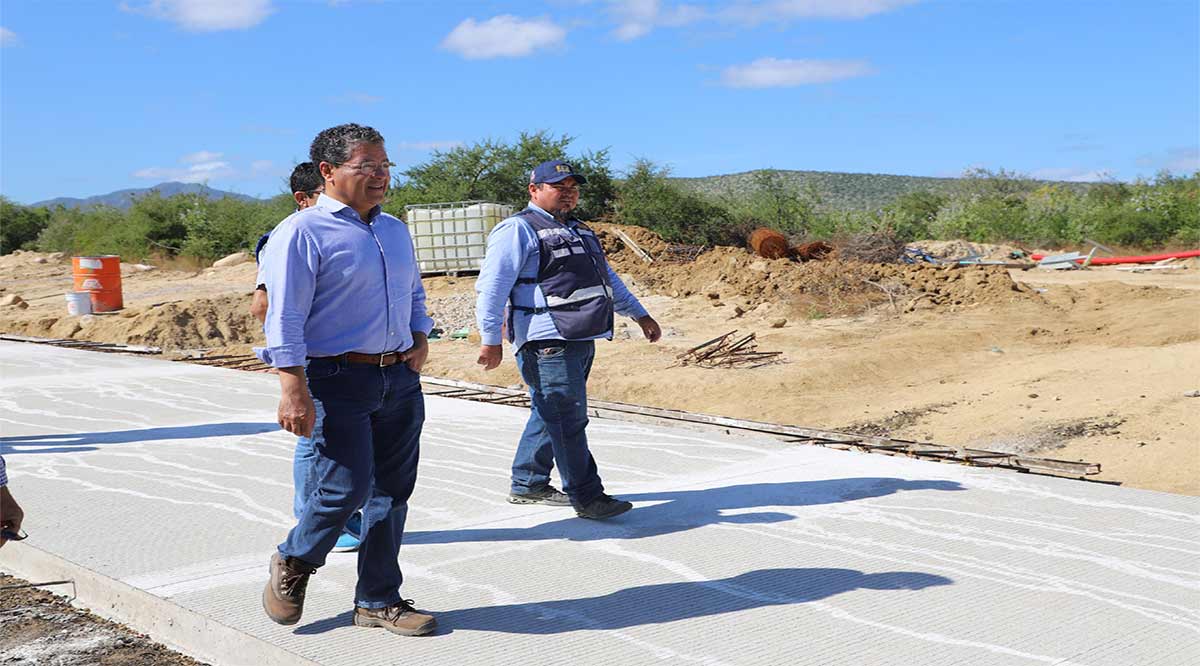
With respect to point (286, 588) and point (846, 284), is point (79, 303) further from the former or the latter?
point (286, 588)

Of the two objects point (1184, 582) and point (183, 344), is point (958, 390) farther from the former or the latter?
point (183, 344)

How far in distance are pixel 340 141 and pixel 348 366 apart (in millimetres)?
784

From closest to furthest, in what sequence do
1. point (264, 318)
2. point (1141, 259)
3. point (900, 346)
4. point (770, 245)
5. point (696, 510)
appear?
point (264, 318), point (696, 510), point (900, 346), point (770, 245), point (1141, 259)

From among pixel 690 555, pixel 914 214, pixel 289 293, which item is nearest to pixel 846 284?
pixel 690 555

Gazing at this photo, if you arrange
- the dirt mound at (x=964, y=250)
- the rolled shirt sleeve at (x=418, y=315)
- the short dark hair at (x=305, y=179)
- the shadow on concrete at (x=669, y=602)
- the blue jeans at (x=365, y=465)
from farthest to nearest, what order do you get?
the dirt mound at (x=964, y=250)
the short dark hair at (x=305, y=179)
the rolled shirt sleeve at (x=418, y=315)
the shadow on concrete at (x=669, y=602)
the blue jeans at (x=365, y=465)

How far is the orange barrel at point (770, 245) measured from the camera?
24.9m

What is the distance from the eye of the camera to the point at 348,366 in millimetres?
4000

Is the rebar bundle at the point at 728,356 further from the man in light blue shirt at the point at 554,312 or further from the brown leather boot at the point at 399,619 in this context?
the brown leather boot at the point at 399,619

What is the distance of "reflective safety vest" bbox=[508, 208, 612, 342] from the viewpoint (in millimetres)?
5734

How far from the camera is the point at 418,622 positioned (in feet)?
13.4

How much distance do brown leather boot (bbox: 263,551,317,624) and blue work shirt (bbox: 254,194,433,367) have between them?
2.35 ft

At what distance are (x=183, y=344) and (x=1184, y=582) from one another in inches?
710

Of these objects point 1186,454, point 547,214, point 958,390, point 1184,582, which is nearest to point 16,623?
point 547,214

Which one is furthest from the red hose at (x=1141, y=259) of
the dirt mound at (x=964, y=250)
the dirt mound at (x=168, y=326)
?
the dirt mound at (x=168, y=326)
